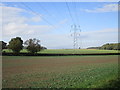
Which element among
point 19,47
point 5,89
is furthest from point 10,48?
point 5,89

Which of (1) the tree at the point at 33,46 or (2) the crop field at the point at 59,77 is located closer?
(2) the crop field at the point at 59,77

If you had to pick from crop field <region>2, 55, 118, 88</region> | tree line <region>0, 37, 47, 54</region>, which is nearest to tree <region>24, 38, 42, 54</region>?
tree line <region>0, 37, 47, 54</region>

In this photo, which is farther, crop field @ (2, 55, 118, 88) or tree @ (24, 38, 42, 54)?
tree @ (24, 38, 42, 54)

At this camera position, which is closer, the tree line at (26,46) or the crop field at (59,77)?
the crop field at (59,77)

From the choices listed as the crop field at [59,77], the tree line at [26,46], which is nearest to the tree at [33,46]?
the tree line at [26,46]

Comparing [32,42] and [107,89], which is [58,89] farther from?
[32,42]

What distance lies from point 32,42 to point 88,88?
91.8m

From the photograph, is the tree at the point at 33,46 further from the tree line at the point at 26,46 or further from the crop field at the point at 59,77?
the crop field at the point at 59,77

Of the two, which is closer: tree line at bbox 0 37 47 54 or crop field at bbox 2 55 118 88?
crop field at bbox 2 55 118 88

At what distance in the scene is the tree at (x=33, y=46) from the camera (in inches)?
3778

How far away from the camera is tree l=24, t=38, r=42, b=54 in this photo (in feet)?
315

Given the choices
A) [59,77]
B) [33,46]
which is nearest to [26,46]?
[33,46]

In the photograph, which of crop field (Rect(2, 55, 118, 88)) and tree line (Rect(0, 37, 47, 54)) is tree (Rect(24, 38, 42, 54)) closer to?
tree line (Rect(0, 37, 47, 54))

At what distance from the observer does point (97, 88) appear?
429 inches
